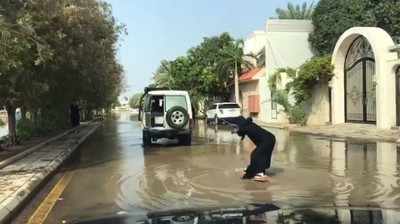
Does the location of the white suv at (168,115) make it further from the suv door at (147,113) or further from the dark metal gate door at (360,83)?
the dark metal gate door at (360,83)

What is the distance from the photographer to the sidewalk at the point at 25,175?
10.6 metres

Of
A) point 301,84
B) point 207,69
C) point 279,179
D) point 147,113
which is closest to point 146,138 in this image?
point 147,113

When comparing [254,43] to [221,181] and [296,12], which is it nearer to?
[296,12]

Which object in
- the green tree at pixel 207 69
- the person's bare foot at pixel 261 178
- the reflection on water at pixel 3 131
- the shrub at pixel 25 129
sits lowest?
the person's bare foot at pixel 261 178

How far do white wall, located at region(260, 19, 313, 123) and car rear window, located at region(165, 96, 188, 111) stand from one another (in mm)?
23379

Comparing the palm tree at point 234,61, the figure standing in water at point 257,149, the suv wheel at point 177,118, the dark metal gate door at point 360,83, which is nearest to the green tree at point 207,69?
the palm tree at point 234,61

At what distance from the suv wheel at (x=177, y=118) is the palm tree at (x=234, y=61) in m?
36.4

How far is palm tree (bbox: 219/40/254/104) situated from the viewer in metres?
63.2

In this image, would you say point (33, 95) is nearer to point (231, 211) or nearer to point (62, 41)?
point (62, 41)

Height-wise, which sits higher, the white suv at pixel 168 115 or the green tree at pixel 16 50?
the green tree at pixel 16 50

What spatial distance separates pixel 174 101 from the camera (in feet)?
85.4

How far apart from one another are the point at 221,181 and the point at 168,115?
39.5 feet

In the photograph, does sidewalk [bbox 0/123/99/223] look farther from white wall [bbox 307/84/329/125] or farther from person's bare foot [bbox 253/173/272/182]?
white wall [bbox 307/84/329/125]

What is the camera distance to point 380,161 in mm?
17625
